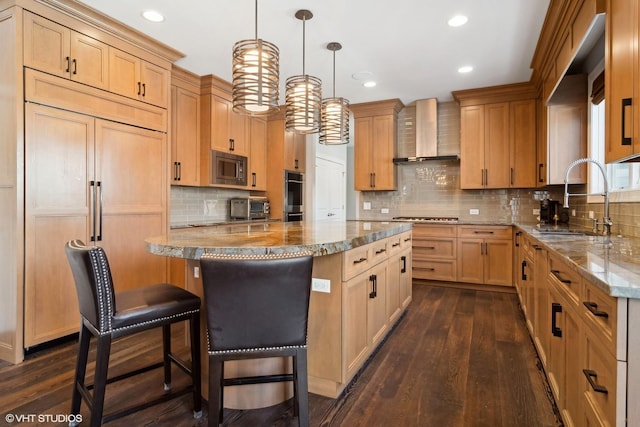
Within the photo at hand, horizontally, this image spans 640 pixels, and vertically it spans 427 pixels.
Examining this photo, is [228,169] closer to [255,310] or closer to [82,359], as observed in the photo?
[82,359]

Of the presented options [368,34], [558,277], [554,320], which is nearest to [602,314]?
[558,277]

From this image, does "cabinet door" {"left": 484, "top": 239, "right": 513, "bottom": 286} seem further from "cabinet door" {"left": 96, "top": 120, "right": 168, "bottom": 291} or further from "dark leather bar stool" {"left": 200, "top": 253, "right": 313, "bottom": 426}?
"cabinet door" {"left": 96, "top": 120, "right": 168, "bottom": 291}

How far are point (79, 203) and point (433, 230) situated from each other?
4.03 meters

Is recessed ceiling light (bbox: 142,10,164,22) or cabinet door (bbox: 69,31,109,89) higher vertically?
recessed ceiling light (bbox: 142,10,164,22)

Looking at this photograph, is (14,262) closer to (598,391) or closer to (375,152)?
(598,391)

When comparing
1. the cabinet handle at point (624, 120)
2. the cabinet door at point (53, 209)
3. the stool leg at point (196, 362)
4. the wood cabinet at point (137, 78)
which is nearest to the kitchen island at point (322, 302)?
the stool leg at point (196, 362)

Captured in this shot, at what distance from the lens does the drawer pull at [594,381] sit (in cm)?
113

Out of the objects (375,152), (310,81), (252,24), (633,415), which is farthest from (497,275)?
(252,24)

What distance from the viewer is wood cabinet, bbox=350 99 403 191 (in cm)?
534

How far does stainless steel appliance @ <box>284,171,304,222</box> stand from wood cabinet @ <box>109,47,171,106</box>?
227cm

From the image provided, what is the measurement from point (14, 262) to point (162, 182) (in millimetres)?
1385

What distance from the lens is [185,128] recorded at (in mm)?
4273

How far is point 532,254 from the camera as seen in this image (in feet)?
9.30

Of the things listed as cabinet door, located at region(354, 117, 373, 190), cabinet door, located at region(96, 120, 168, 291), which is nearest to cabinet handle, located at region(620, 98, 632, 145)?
cabinet door, located at region(96, 120, 168, 291)
